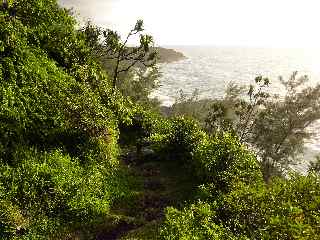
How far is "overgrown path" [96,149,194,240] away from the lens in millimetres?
21828

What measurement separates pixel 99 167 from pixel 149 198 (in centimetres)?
352

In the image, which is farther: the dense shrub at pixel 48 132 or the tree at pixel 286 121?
the tree at pixel 286 121

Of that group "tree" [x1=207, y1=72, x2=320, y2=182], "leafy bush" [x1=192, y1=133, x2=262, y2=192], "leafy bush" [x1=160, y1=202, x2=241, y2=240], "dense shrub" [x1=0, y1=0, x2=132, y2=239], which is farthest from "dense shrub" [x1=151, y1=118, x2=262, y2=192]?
"tree" [x1=207, y1=72, x2=320, y2=182]

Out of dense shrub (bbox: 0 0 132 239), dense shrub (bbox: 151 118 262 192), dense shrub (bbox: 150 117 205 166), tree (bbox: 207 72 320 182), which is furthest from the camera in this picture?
tree (bbox: 207 72 320 182)

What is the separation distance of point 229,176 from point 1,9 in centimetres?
1641

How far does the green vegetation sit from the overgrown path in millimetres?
65

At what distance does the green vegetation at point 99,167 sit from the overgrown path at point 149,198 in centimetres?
6

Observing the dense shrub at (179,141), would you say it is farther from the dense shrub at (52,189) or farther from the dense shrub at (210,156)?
the dense shrub at (52,189)

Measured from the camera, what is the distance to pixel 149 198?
25.8m

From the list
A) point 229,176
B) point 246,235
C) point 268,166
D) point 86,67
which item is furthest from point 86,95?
point 268,166

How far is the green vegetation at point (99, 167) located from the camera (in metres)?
19.3

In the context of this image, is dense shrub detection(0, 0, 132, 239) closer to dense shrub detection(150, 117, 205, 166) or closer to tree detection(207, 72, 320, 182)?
dense shrub detection(150, 117, 205, 166)

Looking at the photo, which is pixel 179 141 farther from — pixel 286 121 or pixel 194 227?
pixel 286 121

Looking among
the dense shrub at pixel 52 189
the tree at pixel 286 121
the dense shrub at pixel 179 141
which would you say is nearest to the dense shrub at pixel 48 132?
the dense shrub at pixel 52 189
